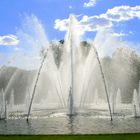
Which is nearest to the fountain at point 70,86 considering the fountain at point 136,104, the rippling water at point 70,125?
the fountain at point 136,104

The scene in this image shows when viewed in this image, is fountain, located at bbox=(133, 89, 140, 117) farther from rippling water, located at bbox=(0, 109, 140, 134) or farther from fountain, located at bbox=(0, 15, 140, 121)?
rippling water, located at bbox=(0, 109, 140, 134)

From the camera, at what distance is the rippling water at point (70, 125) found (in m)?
23.8

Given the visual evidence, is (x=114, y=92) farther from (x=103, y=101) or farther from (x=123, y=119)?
(x=123, y=119)

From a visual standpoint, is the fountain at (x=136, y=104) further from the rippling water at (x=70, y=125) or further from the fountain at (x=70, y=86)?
the rippling water at (x=70, y=125)

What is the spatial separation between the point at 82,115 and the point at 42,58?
30.9 ft

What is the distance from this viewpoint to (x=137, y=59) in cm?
4366

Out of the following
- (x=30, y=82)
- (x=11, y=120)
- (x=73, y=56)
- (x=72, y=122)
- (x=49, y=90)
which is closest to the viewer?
(x=72, y=122)

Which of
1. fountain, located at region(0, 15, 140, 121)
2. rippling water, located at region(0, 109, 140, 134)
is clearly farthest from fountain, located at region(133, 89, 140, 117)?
rippling water, located at region(0, 109, 140, 134)

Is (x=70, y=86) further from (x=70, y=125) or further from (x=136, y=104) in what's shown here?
(x=70, y=125)

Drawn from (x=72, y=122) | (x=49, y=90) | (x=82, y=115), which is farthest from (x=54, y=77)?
(x=72, y=122)

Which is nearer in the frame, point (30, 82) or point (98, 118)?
point (98, 118)

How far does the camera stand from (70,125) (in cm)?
2544

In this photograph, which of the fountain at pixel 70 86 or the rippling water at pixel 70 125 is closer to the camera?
the rippling water at pixel 70 125

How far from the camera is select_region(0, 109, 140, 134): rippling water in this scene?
2381 centimetres
